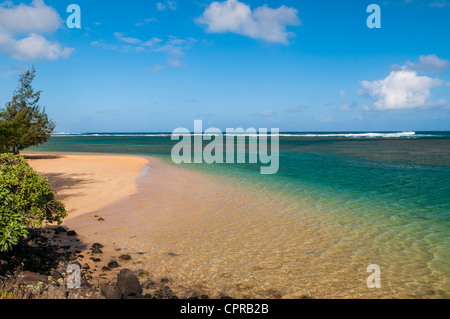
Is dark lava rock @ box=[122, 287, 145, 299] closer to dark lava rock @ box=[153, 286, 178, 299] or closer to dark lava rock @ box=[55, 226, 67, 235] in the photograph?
dark lava rock @ box=[153, 286, 178, 299]

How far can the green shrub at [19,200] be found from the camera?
5520 mm

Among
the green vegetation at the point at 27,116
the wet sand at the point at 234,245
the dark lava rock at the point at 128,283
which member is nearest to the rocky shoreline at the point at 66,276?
the dark lava rock at the point at 128,283

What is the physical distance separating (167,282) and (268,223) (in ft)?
18.3

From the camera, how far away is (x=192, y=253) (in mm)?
8617

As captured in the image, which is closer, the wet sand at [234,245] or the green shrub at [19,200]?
the green shrub at [19,200]

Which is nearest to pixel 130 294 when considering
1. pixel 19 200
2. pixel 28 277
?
pixel 28 277

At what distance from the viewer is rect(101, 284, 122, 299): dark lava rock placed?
5.64 m

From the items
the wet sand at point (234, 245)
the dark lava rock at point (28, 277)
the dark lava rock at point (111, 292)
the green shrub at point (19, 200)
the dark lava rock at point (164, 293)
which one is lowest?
the dark lava rock at point (164, 293)

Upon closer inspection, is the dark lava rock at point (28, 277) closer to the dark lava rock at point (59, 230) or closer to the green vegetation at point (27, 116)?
the dark lava rock at point (59, 230)

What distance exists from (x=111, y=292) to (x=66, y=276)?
5.59 feet

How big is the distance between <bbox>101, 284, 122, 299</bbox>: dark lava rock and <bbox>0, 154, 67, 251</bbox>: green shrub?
1.82 m

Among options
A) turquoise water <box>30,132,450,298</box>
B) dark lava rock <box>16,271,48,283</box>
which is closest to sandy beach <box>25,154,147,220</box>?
dark lava rock <box>16,271,48,283</box>

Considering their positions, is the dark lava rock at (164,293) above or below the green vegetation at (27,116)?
below
